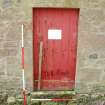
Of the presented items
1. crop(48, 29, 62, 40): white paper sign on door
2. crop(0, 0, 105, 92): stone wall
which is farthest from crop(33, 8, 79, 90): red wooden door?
crop(0, 0, 105, 92): stone wall

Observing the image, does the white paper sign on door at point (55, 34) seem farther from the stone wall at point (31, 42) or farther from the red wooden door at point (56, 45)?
the stone wall at point (31, 42)

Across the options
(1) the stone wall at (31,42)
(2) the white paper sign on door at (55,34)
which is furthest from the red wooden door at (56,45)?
(1) the stone wall at (31,42)

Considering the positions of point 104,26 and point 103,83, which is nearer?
point 104,26

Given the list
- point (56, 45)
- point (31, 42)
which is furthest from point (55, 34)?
point (31, 42)

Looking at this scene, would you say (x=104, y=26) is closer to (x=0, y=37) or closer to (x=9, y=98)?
(x=0, y=37)

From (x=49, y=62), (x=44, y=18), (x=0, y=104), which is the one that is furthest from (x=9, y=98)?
(x=44, y=18)

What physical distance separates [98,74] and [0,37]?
9.63 ft

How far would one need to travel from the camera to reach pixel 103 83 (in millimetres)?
7629

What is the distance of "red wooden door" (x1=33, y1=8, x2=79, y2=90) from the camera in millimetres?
7199

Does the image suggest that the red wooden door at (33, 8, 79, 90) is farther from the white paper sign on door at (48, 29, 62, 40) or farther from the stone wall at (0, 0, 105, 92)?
the stone wall at (0, 0, 105, 92)

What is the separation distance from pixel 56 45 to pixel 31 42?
28.8 inches

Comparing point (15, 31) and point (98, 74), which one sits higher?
point (15, 31)

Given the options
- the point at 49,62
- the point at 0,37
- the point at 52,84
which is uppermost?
the point at 0,37

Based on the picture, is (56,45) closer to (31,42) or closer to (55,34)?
(55,34)
